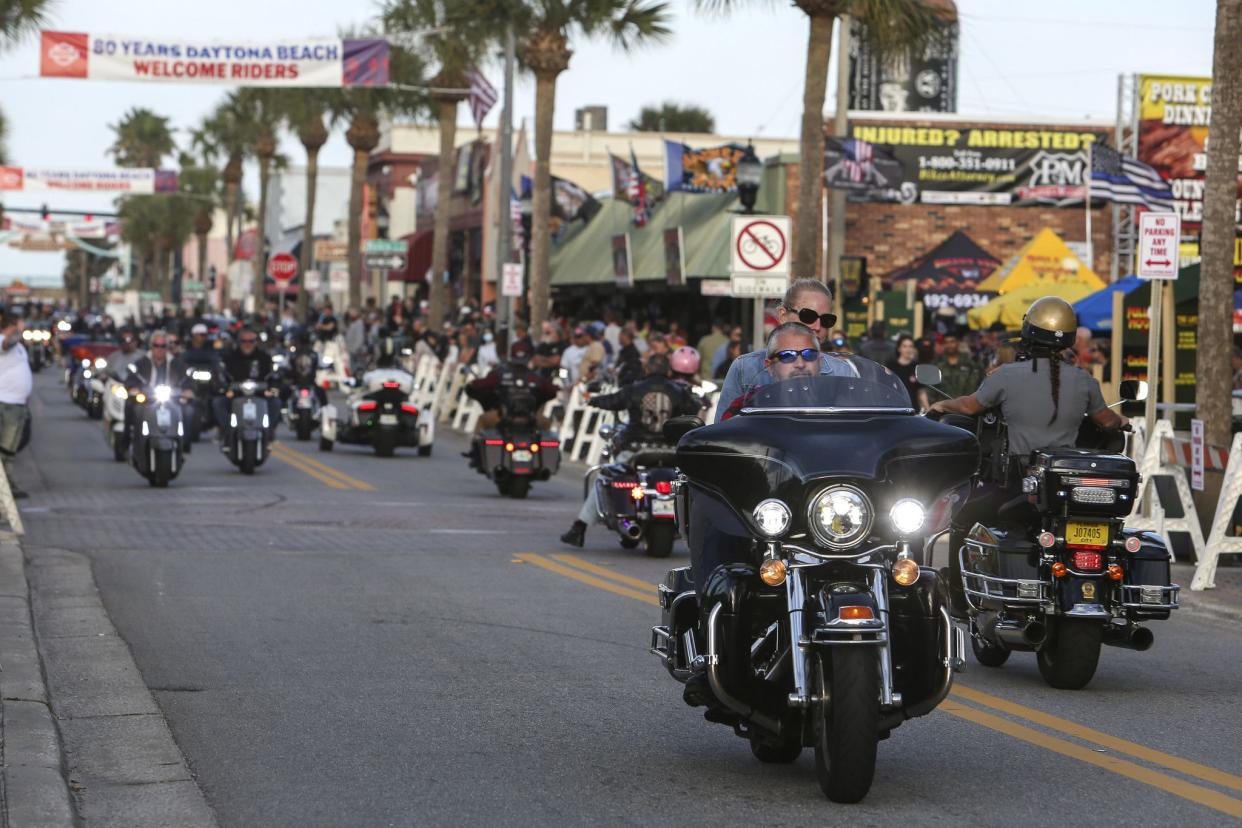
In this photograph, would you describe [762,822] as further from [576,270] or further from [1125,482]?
[576,270]

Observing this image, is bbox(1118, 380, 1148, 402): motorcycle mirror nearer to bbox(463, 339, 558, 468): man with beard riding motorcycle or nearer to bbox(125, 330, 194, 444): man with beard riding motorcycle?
bbox(463, 339, 558, 468): man with beard riding motorcycle

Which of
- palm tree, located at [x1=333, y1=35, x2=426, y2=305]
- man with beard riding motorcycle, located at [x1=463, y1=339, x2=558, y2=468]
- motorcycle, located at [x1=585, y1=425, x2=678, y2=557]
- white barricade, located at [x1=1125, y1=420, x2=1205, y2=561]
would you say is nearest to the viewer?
white barricade, located at [x1=1125, y1=420, x2=1205, y2=561]

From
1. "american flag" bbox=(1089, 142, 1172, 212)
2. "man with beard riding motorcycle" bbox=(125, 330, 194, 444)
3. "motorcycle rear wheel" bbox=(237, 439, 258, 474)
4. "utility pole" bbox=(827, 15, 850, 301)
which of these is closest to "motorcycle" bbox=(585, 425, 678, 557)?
"man with beard riding motorcycle" bbox=(125, 330, 194, 444)

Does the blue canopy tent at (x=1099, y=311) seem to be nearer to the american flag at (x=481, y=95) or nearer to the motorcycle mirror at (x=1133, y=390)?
the motorcycle mirror at (x=1133, y=390)

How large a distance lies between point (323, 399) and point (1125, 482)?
24.5 metres

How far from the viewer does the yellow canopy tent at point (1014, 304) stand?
30.5 meters

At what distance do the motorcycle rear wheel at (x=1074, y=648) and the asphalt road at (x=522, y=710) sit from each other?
0.40 feet

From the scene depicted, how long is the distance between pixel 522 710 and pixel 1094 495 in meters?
2.93

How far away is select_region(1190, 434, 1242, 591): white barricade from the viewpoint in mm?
14742

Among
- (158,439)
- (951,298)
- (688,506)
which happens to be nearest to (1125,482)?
(688,506)

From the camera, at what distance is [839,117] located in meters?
39.6

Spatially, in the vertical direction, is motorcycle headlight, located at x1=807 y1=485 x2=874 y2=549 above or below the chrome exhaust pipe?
above

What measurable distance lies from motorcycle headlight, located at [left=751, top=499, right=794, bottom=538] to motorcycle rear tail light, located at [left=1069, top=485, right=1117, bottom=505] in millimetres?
3227

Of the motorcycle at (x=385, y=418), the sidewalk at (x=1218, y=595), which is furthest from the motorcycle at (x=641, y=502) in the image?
the motorcycle at (x=385, y=418)
